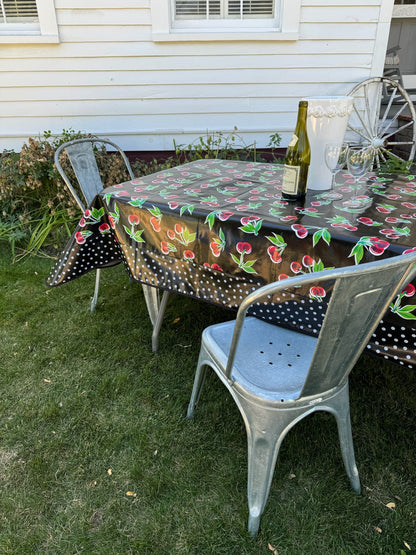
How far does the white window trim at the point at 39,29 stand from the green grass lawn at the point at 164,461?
9.10 feet

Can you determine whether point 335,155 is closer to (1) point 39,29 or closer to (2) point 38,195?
(2) point 38,195

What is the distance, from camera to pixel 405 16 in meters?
5.58

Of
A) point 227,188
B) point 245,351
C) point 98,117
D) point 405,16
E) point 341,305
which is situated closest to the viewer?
point 341,305

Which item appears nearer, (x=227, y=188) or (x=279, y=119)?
(x=227, y=188)

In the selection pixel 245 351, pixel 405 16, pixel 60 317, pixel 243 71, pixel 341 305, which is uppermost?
pixel 405 16

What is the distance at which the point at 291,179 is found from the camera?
148cm

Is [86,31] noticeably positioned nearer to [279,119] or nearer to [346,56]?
[279,119]

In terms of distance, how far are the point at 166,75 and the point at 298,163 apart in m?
2.61

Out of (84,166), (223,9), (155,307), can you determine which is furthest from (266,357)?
(223,9)

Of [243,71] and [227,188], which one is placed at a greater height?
[243,71]

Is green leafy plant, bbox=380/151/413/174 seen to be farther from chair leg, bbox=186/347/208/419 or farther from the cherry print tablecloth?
chair leg, bbox=186/347/208/419

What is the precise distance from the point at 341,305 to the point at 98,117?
3587 millimetres

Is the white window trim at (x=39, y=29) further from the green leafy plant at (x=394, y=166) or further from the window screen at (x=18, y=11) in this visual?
the green leafy plant at (x=394, y=166)

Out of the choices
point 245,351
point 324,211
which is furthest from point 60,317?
point 324,211
